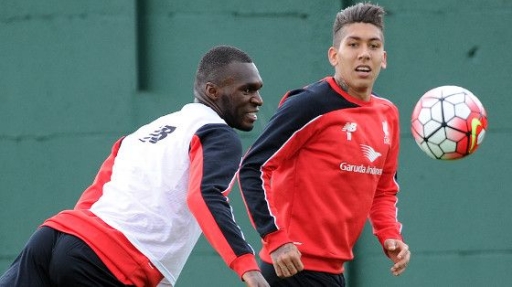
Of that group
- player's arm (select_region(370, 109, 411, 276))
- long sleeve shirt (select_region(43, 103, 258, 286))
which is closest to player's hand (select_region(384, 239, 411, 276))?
player's arm (select_region(370, 109, 411, 276))

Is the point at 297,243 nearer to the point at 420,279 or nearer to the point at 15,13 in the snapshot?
the point at 420,279

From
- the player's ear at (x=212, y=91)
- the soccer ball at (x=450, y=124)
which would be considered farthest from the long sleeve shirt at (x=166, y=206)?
the soccer ball at (x=450, y=124)

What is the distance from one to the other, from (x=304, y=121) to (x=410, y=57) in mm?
2448

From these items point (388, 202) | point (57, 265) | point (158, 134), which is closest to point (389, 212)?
point (388, 202)

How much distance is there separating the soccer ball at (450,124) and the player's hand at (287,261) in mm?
1162

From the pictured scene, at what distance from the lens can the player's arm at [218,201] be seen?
4082mm

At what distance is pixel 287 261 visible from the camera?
4.59 m

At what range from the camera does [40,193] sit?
720cm

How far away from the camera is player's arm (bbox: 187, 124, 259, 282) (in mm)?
4082

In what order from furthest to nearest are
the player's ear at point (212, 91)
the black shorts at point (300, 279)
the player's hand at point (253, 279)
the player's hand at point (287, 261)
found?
1. the black shorts at point (300, 279)
2. the player's ear at point (212, 91)
3. the player's hand at point (287, 261)
4. the player's hand at point (253, 279)

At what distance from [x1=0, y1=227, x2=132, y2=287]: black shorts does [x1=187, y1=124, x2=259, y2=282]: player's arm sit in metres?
0.43

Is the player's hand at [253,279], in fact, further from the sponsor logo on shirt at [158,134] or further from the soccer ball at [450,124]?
the soccer ball at [450,124]

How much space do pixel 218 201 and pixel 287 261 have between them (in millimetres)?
622

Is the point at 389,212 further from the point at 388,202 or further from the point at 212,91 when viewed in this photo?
the point at 212,91
